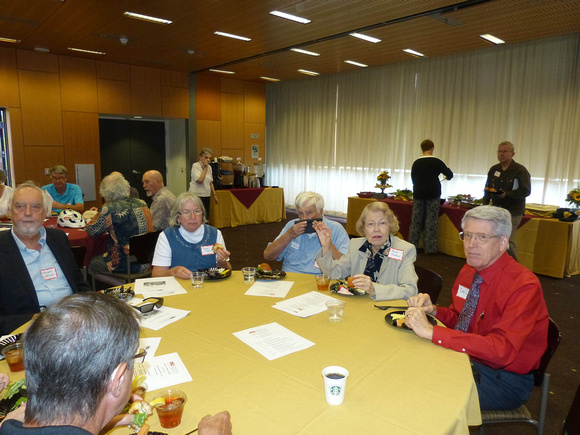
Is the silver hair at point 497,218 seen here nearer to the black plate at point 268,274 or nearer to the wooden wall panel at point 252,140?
the black plate at point 268,274

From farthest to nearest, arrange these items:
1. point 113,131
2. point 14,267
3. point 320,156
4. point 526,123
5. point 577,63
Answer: point 320,156, point 113,131, point 526,123, point 577,63, point 14,267

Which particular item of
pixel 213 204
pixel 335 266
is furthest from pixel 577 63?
pixel 213 204

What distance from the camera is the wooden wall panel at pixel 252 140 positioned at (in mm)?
11047

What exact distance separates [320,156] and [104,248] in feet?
24.6

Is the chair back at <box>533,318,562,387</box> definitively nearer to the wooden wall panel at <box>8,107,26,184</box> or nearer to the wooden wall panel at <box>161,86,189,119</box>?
the wooden wall panel at <box>8,107,26,184</box>

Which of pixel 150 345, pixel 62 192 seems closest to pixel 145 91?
pixel 62 192

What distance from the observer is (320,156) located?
10820 millimetres

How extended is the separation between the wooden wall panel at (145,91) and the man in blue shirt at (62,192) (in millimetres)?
4135

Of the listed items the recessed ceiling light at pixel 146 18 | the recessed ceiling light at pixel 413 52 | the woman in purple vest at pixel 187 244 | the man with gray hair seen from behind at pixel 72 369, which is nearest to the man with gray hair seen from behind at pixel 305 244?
the woman in purple vest at pixel 187 244

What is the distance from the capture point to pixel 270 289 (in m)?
2.33

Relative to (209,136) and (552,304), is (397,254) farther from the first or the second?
(209,136)

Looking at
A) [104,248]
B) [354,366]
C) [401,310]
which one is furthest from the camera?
[104,248]

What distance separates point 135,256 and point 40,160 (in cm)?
584

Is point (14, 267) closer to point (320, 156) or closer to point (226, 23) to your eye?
point (226, 23)
